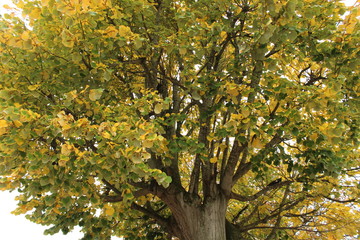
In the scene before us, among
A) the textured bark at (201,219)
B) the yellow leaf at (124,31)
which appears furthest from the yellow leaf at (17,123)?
the textured bark at (201,219)

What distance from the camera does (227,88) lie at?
13.7 feet

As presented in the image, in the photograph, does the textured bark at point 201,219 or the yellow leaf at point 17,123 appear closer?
the yellow leaf at point 17,123

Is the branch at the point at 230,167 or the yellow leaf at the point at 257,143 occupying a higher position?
the branch at the point at 230,167

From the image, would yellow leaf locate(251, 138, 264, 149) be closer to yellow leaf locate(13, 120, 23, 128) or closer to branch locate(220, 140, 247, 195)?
branch locate(220, 140, 247, 195)

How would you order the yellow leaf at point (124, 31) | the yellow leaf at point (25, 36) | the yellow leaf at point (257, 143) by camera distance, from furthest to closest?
1. the yellow leaf at point (257, 143)
2. the yellow leaf at point (124, 31)
3. the yellow leaf at point (25, 36)

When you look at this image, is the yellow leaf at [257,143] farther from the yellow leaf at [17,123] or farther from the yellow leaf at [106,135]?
the yellow leaf at [17,123]

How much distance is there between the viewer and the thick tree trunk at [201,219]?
17.6 feet

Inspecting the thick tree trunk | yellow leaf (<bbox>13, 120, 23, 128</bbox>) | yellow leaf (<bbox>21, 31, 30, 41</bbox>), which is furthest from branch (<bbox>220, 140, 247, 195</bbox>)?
yellow leaf (<bbox>21, 31, 30, 41</bbox>)

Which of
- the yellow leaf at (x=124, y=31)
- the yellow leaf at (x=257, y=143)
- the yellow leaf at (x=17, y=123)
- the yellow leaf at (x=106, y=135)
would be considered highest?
the yellow leaf at (x=124, y=31)

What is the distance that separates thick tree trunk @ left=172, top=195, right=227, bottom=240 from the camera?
538 cm

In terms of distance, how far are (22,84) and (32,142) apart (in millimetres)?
1246

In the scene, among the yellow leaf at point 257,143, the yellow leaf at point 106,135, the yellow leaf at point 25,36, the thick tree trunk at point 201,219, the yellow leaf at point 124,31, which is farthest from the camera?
the thick tree trunk at point 201,219

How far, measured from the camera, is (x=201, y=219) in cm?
546

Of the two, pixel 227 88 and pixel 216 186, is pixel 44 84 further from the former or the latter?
pixel 216 186
